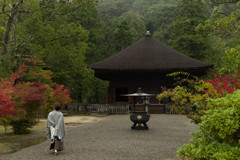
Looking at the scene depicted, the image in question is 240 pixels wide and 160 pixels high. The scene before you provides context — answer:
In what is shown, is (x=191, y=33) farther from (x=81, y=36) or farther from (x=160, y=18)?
(x=160, y=18)

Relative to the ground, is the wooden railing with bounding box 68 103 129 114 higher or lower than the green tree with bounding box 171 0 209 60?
lower

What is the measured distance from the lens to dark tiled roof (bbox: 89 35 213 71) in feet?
81.0

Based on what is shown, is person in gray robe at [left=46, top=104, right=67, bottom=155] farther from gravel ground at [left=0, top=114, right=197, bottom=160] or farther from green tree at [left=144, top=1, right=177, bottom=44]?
green tree at [left=144, top=1, right=177, bottom=44]

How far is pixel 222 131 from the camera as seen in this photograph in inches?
180

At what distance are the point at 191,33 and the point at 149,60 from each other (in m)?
11.8

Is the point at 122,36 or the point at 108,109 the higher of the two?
the point at 122,36

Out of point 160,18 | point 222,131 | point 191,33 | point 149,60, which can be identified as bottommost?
point 222,131

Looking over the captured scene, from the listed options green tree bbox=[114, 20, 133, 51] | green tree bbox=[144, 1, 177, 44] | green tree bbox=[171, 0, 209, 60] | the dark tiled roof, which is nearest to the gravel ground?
the dark tiled roof

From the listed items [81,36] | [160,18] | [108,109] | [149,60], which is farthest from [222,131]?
[160,18]

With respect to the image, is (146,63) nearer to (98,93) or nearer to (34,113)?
(34,113)

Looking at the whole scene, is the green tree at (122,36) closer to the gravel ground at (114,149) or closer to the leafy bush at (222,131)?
the gravel ground at (114,149)

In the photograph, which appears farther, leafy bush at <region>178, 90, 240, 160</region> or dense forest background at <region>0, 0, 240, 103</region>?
dense forest background at <region>0, 0, 240, 103</region>

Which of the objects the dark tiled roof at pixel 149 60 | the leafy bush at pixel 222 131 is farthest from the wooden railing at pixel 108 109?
the leafy bush at pixel 222 131

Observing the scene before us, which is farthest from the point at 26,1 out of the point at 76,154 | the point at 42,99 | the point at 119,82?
the point at 76,154
